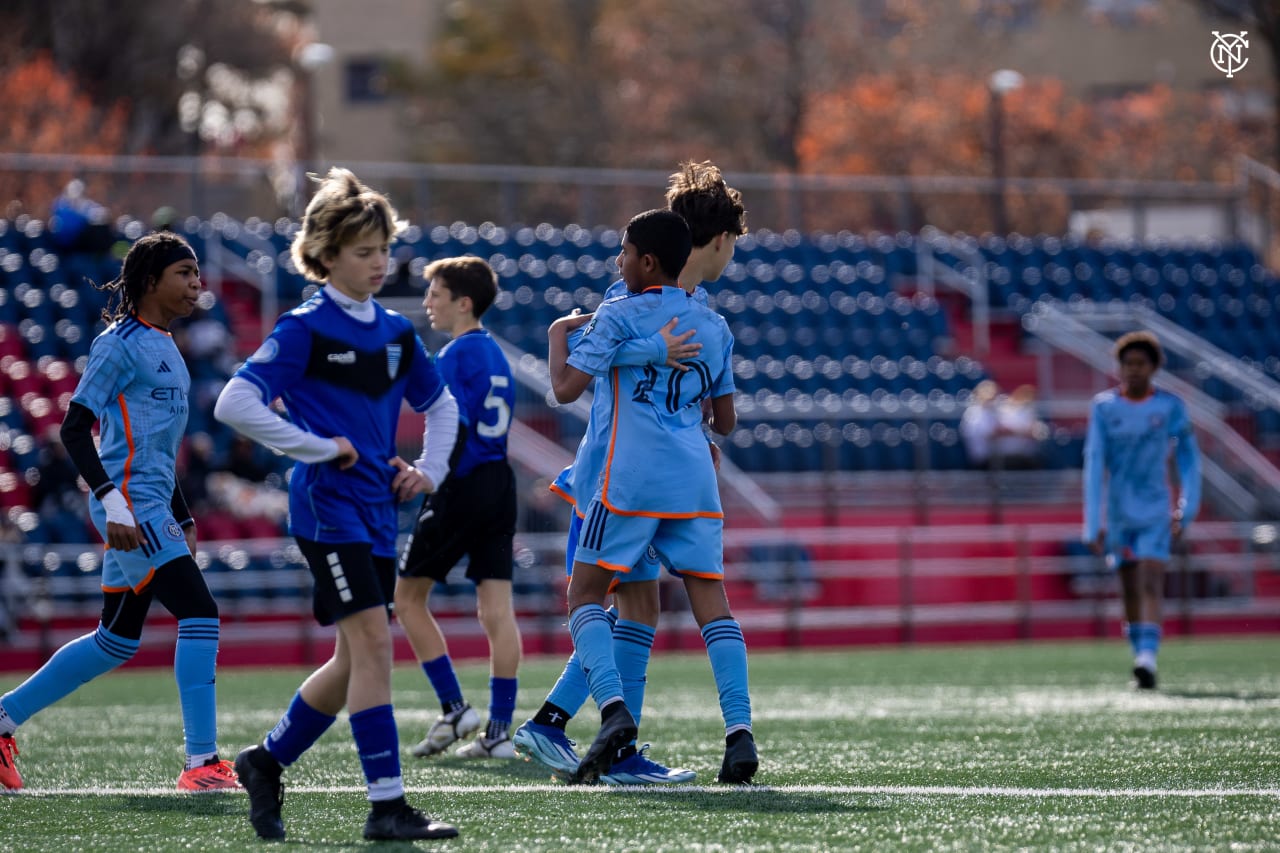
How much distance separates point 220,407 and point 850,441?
1463 cm

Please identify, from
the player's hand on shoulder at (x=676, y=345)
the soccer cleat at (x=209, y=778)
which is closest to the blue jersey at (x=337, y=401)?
the player's hand on shoulder at (x=676, y=345)

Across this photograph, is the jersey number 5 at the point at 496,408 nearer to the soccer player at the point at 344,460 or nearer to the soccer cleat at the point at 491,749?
the soccer cleat at the point at 491,749

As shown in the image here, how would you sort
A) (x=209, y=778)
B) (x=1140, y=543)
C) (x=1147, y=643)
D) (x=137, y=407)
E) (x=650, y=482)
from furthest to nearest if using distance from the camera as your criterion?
1. (x=1140, y=543)
2. (x=1147, y=643)
3. (x=137, y=407)
4. (x=209, y=778)
5. (x=650, y=482)

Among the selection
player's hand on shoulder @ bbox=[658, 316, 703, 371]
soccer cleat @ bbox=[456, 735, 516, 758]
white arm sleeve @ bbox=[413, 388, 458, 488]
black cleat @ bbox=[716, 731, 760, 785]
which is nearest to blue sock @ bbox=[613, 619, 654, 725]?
black cleat @ bbox=[716, 731, 760, 785]

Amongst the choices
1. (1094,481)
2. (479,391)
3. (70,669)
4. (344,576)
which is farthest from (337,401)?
(1094,481)

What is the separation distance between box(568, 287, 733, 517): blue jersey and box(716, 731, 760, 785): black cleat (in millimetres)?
734

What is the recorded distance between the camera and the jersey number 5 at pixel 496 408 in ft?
24.2

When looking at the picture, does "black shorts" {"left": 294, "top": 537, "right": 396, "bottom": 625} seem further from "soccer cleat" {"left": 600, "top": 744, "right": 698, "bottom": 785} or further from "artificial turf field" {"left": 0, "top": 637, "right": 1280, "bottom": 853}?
"soccer cleat" {"left": 600, "top": 744, "right": 698, "bottom": 785}

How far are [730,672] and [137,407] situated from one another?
2.25 metres

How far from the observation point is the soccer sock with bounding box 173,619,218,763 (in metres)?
6.22

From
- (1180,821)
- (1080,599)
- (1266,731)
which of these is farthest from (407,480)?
(1080,599)

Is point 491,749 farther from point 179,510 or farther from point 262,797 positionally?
point 262,797

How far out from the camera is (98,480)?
5.88 m

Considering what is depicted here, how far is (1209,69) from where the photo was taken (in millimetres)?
44719
